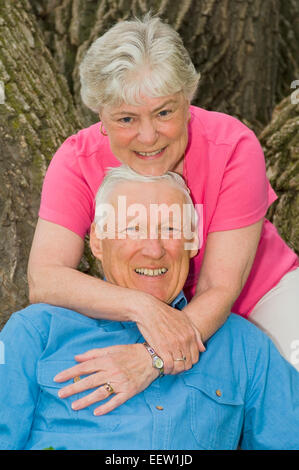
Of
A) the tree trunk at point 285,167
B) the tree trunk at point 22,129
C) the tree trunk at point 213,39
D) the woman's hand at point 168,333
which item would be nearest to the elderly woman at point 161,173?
the woman's hand at point 168,333

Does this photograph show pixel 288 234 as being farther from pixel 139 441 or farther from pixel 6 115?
pixel 139 441

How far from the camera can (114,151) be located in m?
2.56

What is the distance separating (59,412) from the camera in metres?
2.33

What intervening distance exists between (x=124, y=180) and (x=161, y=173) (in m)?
0.13

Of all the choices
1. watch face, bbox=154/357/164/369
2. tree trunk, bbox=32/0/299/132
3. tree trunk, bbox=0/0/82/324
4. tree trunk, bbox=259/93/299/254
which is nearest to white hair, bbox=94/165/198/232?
watch face, bbox=154/357/164/369

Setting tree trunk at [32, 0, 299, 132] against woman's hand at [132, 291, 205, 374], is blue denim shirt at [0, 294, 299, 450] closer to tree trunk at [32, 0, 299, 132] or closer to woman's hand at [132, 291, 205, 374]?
woman's hand at [132, 291, 205, 374]

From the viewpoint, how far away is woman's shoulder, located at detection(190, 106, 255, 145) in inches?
107

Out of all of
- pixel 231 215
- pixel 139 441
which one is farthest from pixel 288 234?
pixel 139 441

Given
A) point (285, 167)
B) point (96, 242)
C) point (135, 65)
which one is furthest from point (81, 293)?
point (285, 167)

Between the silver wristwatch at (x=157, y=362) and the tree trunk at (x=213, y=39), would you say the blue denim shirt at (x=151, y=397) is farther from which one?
the tree trunk at (x=213, y=39)

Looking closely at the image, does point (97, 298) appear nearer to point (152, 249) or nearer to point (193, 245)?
point (152, 249)

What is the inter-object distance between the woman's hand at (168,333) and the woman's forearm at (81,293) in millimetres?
39

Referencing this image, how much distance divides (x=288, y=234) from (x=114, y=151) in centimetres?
143

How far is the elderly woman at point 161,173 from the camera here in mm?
2381
